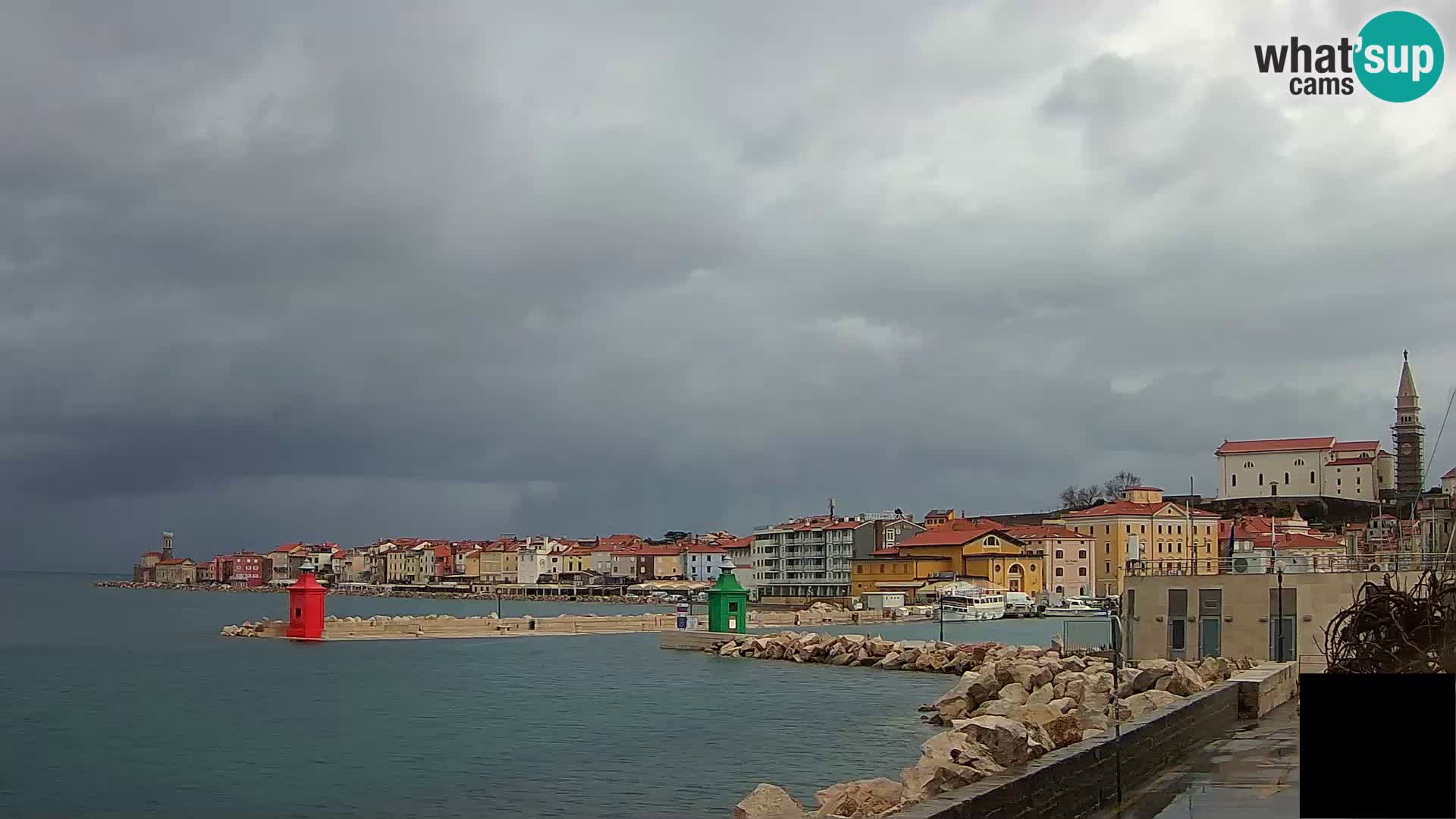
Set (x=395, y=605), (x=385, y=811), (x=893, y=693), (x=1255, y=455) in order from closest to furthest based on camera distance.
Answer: (x=385, y=811)
(x=893, y=693)
(x=1255, y=455)
(x=395, y=605)

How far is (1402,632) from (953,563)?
317ft

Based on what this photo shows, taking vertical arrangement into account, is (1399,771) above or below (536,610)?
above

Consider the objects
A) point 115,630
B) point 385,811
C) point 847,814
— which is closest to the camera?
point 847,814

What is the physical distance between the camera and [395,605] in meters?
139

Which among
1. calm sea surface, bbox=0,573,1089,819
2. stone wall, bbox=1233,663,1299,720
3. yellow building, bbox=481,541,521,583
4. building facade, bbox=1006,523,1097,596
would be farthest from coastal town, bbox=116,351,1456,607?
stone wall, bbox=1233,663,1299,720

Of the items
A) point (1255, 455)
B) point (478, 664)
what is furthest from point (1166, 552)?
point (478, 664)

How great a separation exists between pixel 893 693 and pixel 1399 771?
33.4m

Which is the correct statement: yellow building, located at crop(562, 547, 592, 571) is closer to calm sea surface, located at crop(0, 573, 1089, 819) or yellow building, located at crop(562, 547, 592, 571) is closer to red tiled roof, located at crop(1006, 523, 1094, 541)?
red tiled roof, located at crop(1006, 523, 1094, 541)

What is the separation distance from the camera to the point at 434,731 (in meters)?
30.0

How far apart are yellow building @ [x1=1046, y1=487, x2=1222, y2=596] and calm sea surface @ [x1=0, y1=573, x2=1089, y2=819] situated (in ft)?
170

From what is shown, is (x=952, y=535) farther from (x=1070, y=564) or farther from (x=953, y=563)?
(x=1070, y=564)

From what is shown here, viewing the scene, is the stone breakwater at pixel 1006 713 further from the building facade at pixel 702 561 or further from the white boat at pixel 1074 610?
the building facade at pixel 702 561

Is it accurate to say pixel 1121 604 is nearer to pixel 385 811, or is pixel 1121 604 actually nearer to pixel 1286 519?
pixel 385 811

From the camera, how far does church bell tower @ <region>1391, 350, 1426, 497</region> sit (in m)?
99.8
